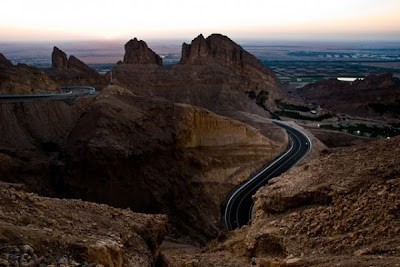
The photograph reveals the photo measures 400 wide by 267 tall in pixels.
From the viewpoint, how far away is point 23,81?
50750mm

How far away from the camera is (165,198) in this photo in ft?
129

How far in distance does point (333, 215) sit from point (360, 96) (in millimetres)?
115944

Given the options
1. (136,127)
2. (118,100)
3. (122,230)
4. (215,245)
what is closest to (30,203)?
(122,230)

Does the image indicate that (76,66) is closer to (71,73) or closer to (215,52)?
(71,73)

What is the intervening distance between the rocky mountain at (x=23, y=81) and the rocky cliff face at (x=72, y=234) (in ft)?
117

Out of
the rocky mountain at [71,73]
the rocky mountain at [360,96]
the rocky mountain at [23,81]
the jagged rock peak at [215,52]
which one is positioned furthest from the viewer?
the rocky mountain at [360,96]

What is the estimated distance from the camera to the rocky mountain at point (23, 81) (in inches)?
1900

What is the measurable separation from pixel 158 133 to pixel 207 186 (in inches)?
288

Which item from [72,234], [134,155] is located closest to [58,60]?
[134,155]

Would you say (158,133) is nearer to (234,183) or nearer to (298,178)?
(234,183)

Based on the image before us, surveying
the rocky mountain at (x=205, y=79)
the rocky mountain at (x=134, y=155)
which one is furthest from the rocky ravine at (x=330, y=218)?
the rocky mountain at (x=205, y=79)

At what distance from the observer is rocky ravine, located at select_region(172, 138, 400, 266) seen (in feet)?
41.8

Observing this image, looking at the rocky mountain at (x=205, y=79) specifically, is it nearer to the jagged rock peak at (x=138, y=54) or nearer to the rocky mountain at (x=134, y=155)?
the jagged rock peak at (x=138, y=54)

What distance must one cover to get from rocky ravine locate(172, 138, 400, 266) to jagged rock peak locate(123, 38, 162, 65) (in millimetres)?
86937
